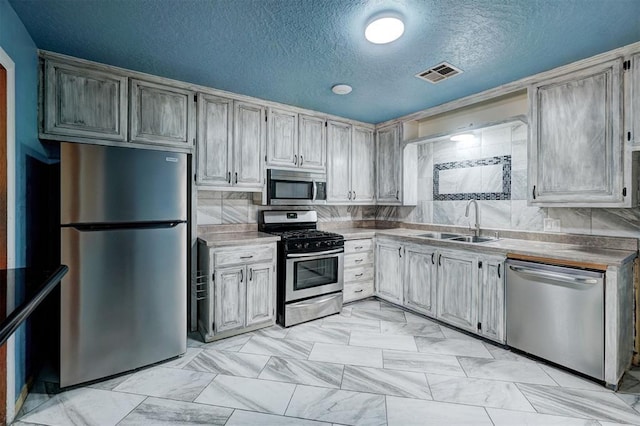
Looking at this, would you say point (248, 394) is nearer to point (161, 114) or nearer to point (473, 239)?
point (161, 114)

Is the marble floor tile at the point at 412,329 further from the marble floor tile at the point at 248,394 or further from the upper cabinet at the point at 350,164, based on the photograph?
the upper cabinet at the point at 350,164

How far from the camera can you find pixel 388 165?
4.23 m

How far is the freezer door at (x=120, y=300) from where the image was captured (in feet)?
6.79

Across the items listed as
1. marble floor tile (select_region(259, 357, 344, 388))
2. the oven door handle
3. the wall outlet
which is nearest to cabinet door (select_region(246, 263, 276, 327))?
the oven door handle

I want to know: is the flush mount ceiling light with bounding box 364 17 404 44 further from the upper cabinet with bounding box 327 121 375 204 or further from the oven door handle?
the oven door handle

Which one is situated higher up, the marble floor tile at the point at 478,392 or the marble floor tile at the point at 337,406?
the marble floor tile at the point at 478,392

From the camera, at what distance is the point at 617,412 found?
1.86 meters


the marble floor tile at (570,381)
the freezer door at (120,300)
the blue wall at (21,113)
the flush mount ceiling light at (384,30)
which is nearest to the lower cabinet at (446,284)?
the marble floor tile at (570,381)

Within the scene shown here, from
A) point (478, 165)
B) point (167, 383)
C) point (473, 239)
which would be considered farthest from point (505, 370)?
point (167, 383)

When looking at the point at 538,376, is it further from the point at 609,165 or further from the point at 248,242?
the point at 248,242

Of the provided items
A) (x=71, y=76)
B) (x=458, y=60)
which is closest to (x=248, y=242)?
(x=71, y=76)

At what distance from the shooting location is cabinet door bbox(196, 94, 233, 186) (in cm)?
302

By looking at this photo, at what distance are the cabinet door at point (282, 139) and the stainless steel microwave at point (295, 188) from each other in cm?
13

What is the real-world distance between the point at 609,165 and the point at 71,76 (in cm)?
422
